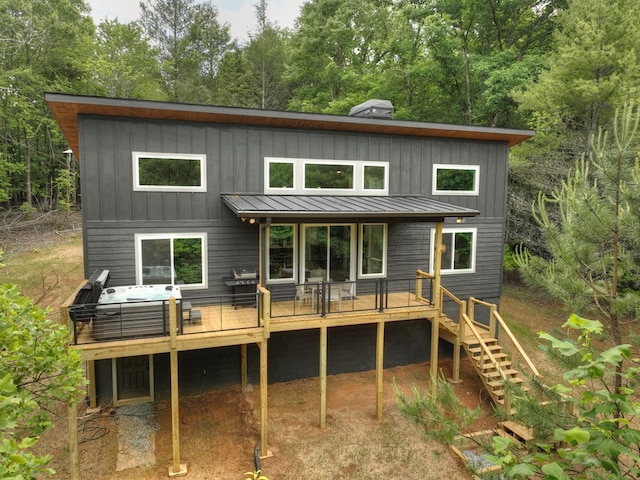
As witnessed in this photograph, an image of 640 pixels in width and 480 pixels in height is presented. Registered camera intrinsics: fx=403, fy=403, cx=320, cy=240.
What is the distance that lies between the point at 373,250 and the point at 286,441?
16.3 feet

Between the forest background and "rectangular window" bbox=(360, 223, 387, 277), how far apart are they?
7.42 meters

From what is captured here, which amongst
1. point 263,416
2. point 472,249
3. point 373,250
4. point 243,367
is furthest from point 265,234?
point 472,249

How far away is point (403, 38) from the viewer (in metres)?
21.8

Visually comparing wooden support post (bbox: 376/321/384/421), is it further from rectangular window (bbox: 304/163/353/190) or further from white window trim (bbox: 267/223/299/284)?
rectangular window (bbox: 304/163/353/190)

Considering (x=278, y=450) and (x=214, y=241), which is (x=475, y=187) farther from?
(x=278, y=450)

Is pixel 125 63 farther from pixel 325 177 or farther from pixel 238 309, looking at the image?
pixel 238 309

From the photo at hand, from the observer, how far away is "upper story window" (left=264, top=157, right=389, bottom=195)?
961 centimetres

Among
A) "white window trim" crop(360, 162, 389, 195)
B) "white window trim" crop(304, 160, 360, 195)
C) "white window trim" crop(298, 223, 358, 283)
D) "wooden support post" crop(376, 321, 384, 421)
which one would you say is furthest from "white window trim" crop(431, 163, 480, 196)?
"wooden support post" crop(376, 321, 384, 421)

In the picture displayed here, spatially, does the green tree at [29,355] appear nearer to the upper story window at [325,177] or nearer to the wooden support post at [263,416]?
the wooden support post at [263,416]

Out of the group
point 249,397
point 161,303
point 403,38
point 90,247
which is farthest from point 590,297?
point 403,38

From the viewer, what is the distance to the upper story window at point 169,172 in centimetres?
852

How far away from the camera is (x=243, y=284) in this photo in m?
9.05

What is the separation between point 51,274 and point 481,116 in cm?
2046

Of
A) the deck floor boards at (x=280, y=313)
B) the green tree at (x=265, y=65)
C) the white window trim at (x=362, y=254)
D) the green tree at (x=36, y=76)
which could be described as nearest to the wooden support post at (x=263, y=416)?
the deck floor boards at (x=280, y=313)
